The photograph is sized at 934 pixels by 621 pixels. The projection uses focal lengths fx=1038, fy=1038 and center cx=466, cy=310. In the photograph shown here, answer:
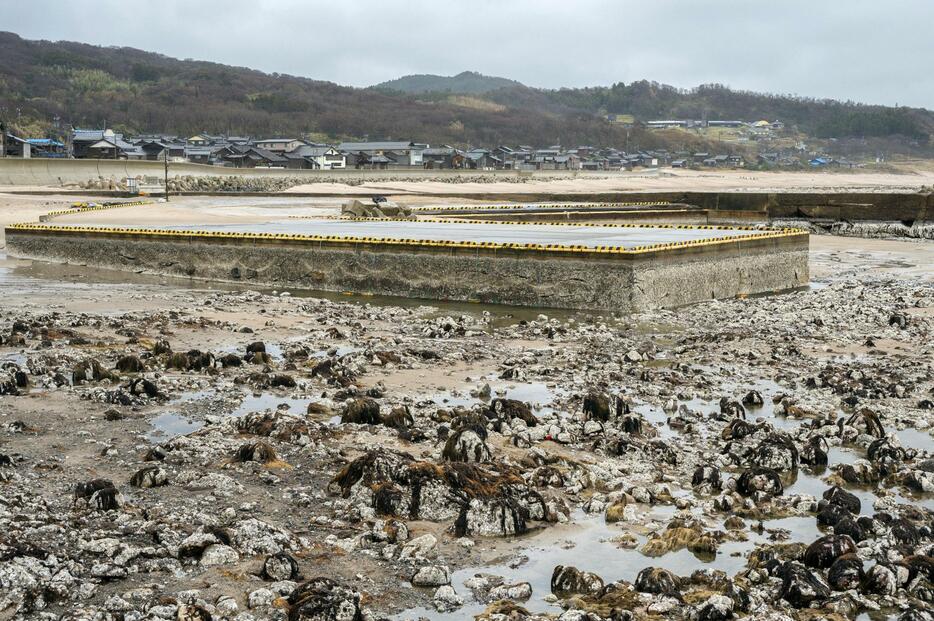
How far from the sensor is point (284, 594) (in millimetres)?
5848

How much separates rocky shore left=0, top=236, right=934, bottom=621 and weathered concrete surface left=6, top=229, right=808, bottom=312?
10.5ft

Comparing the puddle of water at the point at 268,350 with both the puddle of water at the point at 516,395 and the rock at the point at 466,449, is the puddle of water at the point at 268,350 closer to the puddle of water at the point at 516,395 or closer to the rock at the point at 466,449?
the puddle of water at the point at 516,395

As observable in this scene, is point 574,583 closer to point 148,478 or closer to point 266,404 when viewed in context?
point 148,478

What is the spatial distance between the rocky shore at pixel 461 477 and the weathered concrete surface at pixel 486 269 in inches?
126

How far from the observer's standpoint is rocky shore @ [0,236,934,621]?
234 inches

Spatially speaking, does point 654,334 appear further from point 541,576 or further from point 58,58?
point 58,58

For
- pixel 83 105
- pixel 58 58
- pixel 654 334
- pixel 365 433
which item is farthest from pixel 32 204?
pixel 58 58

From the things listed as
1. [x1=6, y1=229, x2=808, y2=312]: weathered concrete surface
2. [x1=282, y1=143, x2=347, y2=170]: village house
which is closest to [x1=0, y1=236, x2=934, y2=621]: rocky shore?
[x1=6, y1=229, x2=808, y2=312]: weathered concrete surface

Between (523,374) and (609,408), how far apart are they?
2.15 m

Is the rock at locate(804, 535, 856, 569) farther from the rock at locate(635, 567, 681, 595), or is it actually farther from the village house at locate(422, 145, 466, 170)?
the village house at locate(422, 145, 466, 170)

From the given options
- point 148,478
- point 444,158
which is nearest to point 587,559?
point 148,478

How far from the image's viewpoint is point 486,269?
61.7ft

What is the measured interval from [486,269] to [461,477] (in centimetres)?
1135

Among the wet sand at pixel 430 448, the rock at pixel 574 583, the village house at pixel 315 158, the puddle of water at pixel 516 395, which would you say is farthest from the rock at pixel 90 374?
the village house at pixel 315 158
